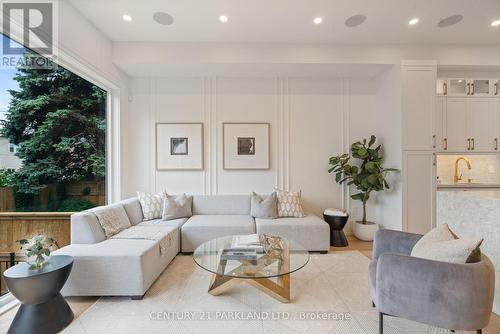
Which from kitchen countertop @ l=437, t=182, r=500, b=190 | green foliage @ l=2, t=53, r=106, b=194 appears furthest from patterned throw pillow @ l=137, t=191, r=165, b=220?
kitchen countertop @ l=437, t=182, r=500, b=190

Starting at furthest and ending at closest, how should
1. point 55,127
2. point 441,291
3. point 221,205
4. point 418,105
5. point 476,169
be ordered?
point 476,169 → point 221,205 → point 418,105 → point 55,127 → point 441,291

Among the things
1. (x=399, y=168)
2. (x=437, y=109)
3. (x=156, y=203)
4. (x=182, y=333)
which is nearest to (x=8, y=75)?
(x=156, y=203)

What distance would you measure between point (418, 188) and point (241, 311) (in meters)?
3.21

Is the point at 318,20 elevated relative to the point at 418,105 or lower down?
elevated

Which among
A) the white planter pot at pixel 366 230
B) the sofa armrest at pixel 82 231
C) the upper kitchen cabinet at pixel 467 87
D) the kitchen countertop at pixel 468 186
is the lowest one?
the white planter pot at pixel 366 230

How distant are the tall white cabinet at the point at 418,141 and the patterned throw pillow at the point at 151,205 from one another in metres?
3.77

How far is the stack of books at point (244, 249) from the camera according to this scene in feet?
6.90

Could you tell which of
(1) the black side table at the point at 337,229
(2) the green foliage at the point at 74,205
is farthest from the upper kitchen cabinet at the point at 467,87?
(2) the green foliage at the point at 74,205

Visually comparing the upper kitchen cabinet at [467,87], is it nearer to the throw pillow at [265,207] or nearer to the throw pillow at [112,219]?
the throw pillow at [265,207]

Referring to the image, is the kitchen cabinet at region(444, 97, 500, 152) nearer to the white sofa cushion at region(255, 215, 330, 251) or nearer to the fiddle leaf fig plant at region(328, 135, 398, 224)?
the fiddle leaf fig plant at region(328, 135, 398, 224)

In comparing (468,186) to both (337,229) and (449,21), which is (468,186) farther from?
(449,21)

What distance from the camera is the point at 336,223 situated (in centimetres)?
357

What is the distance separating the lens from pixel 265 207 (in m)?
3.57

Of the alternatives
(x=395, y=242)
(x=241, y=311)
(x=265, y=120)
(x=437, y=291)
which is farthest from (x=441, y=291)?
(x=265, y=120)
